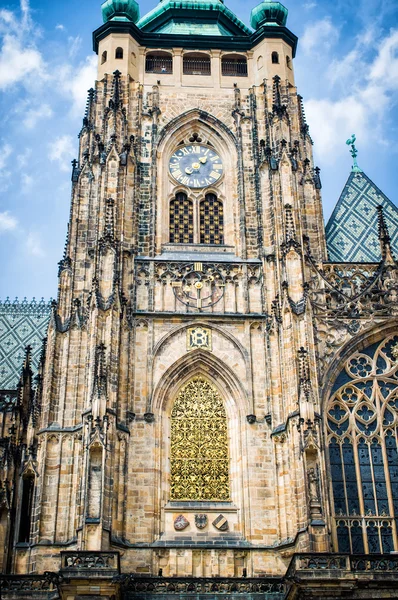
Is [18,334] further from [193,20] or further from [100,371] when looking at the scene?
[193,20]

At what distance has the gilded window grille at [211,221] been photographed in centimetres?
2620

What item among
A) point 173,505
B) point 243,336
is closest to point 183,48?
point 243,336

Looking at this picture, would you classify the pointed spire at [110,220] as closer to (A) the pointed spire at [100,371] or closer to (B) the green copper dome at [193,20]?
(A) the pointed spire at [100,371]

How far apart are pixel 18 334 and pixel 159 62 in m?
9.95

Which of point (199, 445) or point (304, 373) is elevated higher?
point (304, 373)

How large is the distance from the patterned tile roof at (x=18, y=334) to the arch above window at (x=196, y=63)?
948cm

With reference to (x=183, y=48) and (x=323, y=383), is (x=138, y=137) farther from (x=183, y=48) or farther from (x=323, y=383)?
(x=323, y=383)

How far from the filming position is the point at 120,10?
2942 cm

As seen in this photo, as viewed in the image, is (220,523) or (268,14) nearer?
(220,523)

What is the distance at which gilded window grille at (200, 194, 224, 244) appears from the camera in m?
26.2

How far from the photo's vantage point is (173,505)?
21.8 metres

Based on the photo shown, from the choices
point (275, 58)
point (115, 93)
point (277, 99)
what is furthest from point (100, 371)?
point (275, 58)

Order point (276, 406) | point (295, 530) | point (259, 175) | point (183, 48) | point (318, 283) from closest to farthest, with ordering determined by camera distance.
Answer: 1. point (295, 530)
2. point (276, 406)
3. point (318, 283)
4. point (259, 175)
5. point (183, 48)

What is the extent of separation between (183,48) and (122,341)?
419 inches
